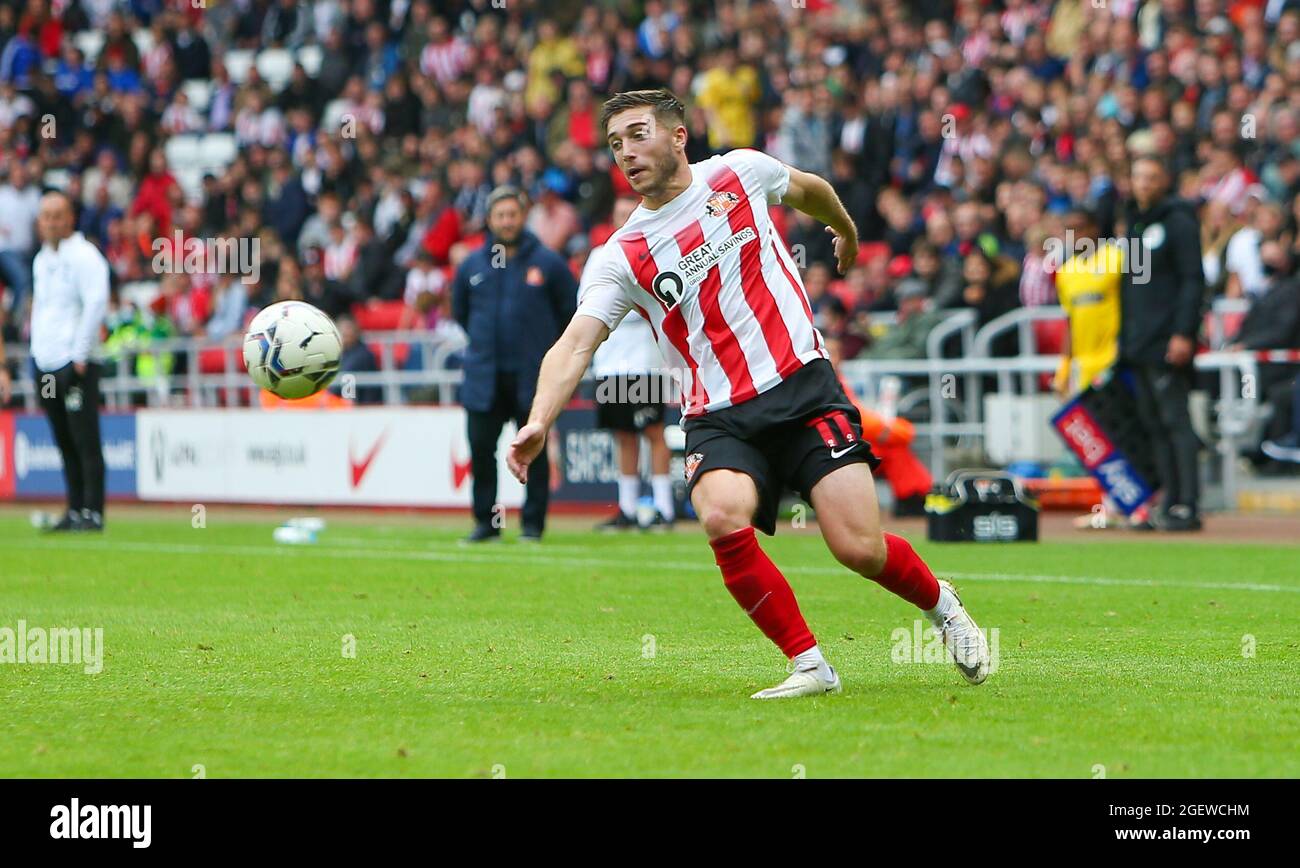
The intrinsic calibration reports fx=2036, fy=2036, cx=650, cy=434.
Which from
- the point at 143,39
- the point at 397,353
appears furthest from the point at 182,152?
the point at 397,353

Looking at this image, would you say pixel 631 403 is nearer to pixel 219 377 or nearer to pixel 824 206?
pixel 824 206

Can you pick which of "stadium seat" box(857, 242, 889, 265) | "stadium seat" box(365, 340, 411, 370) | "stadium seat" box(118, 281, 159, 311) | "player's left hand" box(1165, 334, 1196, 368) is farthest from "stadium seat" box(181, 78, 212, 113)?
"player's left hand" box(1165, 334, 1196, 368)

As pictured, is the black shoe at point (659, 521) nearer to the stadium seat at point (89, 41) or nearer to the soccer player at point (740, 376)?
the soccer player at point (740, 376)

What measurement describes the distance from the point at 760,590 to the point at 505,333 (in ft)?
26.2

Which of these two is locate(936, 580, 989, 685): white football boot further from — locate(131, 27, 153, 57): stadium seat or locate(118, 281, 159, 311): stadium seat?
locate(131, 27, 153, 57): stadium seat

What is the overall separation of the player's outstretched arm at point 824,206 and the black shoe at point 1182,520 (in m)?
7.84

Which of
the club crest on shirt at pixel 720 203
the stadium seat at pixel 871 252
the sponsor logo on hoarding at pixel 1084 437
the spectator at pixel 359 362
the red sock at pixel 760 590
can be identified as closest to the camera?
the red sock at pixel 760 590

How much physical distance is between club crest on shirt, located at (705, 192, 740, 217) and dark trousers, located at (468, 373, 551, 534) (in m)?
7.59

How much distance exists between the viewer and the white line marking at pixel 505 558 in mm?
A: 11037

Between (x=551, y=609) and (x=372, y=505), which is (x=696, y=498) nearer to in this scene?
(x=551, y=609)

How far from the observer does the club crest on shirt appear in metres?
7.21

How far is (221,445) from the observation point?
826 inches

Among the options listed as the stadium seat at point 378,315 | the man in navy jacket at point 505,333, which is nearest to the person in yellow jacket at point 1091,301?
the man in navy jacket at point 505,333
